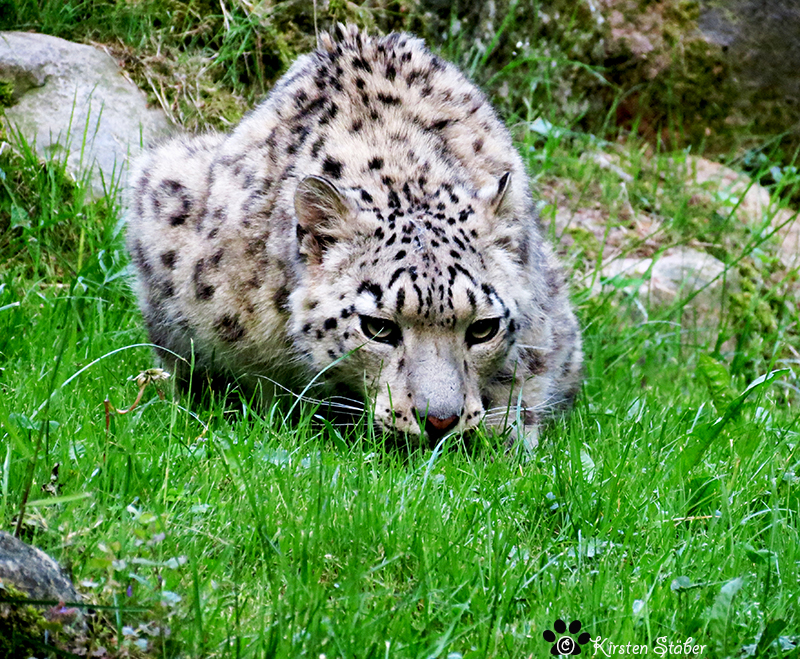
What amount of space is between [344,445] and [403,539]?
1.13m

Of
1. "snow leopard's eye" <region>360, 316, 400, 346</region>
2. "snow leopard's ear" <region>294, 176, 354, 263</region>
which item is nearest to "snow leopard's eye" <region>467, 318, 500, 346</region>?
"snow leopard's eye" <region>360, 316, 400, 346</region>

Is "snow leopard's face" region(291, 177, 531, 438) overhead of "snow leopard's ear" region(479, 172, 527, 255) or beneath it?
beneath

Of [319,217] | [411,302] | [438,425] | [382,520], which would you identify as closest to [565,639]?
[382,520]

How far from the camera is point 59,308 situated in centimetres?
A: 640

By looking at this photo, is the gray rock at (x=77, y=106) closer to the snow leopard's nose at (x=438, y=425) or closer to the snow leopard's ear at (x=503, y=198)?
the snow leopard's ear at (x=503, y=198)

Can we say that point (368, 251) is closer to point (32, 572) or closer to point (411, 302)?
point (411, 302)

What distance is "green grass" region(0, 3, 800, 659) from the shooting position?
330 centimetres

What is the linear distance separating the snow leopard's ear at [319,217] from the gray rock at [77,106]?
270 cm

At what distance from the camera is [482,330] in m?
5.23

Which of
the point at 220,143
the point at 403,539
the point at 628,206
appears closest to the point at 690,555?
the point at 403,539

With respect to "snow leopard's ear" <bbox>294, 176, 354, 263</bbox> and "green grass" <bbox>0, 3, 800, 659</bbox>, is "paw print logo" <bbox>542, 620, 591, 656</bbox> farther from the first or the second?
"snow leopard's ear" <bbox>294, 176, 354, 263</bbox>

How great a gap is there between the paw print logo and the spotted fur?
1.61 m

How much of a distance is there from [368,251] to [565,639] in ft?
7.88

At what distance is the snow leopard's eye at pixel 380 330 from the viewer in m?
5.05
